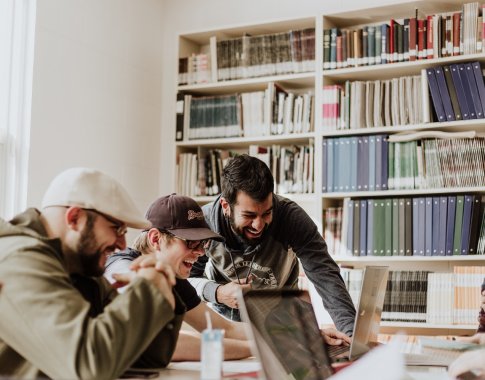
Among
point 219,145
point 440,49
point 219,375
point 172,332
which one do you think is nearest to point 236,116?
point 219,145

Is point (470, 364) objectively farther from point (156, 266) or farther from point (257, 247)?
point (257, 247)

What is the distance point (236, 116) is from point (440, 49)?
1320 mm

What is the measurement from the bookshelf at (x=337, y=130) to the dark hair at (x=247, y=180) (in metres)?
1.47

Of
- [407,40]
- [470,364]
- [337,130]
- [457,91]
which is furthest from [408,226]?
[470,364]

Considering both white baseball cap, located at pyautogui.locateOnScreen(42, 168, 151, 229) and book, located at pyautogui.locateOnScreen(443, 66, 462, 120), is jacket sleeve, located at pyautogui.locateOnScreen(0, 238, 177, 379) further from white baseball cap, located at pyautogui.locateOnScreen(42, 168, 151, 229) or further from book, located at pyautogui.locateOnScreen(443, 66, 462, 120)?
book, located at pyautogui.locateOnScreen(443, 66, 462, 120)

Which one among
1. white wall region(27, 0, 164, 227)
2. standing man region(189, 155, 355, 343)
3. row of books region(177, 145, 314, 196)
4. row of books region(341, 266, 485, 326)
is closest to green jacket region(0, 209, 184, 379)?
standing man region(189, 155, 355, 343)

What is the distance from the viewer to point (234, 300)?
2.46m

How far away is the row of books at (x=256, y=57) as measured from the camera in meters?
4.26

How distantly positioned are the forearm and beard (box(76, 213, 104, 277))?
0.50 metres

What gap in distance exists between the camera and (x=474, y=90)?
3.80m

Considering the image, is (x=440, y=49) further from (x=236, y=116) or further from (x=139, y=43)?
(x=139, y=43)

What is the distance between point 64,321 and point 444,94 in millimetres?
3055

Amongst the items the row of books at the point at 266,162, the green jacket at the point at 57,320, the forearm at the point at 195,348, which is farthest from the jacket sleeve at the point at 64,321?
the row of books at the point at 266,162

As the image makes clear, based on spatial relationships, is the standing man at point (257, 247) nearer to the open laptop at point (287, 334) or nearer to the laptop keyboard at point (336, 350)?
the laptop keyboard at point (336, 350)
